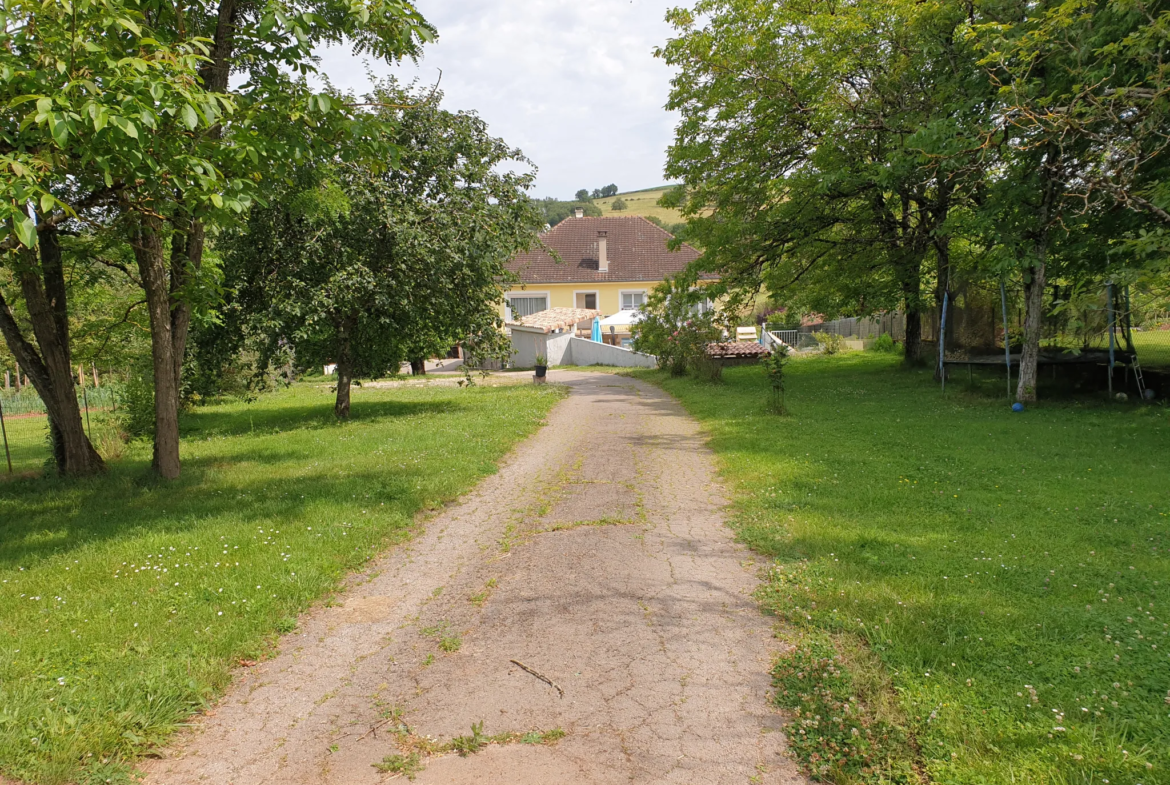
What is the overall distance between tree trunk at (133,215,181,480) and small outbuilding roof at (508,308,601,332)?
2714cm

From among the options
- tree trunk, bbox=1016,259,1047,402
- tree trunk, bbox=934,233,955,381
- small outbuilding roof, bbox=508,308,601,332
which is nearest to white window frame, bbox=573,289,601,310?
small outbuilding roof, bbox=508,308,601,332

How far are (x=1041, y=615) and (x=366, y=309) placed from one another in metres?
14.1

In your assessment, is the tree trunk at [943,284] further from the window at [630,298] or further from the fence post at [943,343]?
the window at [630,298]

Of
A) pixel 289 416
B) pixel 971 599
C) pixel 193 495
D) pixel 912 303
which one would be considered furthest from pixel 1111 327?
pixel 289 416

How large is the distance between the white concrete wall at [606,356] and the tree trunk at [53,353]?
72.8 feet

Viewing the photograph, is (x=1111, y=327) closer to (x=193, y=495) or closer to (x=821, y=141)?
(x=821, y=141)

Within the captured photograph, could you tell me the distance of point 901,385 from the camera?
17922 millimetres

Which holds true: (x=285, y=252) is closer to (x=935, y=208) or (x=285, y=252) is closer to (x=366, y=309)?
(x=366, y=309)

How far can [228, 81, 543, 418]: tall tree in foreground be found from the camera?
1434 centimetres

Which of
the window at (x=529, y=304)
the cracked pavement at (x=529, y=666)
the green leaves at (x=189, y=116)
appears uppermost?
the window at (x=529, y=304)

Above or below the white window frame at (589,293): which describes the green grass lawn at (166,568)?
below

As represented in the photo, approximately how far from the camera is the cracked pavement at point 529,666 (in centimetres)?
324

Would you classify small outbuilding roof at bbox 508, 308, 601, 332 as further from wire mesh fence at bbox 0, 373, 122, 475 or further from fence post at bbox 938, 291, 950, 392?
fence post at bbox 938, 291, 950, 392

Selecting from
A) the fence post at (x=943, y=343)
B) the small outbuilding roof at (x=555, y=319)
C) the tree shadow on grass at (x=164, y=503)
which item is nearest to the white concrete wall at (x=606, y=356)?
the small outbuilding roof at (x=555, y=319)
